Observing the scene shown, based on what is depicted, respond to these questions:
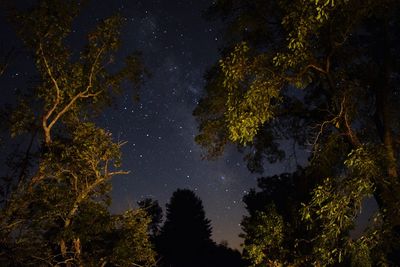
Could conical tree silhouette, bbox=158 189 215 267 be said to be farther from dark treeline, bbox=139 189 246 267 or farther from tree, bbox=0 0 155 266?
tree, bbox=0 0 155 266

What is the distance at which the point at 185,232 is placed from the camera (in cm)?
5981

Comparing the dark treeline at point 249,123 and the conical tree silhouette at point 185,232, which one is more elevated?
the conical tree silhouette at point 185,232

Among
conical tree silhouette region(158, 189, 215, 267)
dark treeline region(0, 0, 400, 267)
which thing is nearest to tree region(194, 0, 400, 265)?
dark treeline region(0, 0, 400, 267)

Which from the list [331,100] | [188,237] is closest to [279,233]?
[331,100]

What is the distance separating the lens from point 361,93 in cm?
1138

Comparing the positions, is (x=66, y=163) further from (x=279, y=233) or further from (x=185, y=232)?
(x=185, y=232)

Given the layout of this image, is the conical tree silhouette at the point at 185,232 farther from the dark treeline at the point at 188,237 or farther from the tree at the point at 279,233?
the tree at the point at 279,233

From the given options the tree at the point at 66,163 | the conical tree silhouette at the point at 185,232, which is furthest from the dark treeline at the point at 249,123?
the conical tree silhouette at the point at 185,232

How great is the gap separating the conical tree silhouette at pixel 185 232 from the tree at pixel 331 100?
44441 millimetres

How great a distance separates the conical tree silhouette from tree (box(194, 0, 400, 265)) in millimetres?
44441

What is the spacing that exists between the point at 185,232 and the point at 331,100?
50176 millimetres

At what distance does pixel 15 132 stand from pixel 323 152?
8322mm

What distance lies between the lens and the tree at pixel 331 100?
28.0 ft

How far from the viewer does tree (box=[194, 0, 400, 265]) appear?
8531 millimetres
